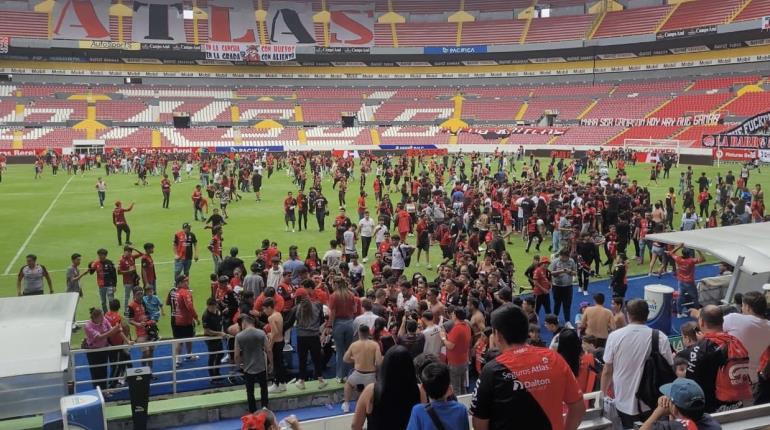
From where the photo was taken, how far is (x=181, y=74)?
70.5 meters

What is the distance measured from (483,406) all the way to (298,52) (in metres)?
70.9

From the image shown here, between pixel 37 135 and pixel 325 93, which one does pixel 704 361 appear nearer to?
pixel 37 135

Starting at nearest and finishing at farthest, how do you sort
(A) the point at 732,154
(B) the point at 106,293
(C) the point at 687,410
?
(C) the point at 687,410 → (B) the point at 106,293 → (A) the point at 732,154

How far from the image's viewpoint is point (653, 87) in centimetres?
6231

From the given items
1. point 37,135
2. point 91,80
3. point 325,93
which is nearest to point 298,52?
point 325,93

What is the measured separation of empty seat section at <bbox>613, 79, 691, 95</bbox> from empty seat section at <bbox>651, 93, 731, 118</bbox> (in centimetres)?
295

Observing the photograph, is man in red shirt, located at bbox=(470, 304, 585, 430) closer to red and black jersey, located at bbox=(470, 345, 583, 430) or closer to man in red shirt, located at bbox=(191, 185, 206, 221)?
red and black jersey, located at bbox=(470, 345, 583, 430)

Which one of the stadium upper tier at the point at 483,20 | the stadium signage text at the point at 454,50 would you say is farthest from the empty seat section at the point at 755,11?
the stadium signage text at the point at 454,50

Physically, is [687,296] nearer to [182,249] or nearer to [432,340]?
[432,340]

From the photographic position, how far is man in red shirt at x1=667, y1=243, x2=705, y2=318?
38.0 ft

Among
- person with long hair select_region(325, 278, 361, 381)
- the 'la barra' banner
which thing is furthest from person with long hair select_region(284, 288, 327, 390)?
the 'la barra' banner

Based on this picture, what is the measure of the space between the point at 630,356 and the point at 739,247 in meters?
5.41

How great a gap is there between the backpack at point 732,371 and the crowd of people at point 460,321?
2 cm

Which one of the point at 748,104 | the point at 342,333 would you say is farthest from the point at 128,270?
the point at 748,104
